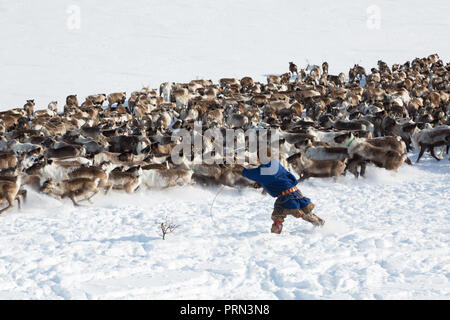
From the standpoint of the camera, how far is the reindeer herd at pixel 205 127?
32.8 ft

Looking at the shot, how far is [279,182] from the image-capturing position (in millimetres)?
7293

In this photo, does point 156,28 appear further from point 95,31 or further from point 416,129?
point 416,129

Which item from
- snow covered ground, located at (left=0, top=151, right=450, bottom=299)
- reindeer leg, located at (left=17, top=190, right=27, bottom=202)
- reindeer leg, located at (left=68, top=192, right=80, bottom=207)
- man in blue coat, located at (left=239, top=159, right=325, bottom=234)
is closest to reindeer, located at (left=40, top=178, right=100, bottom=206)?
reindeer leg, located at (left=68, top=192, right=80, bottom=207)

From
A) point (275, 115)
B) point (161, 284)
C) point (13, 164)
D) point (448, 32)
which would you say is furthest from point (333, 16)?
point (161, 284)

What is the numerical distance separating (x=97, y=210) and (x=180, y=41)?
35512mm

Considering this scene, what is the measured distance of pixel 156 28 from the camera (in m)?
47.8

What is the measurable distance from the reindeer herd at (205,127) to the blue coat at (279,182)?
2.79 metres

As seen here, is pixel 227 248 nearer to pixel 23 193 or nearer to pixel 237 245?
pixel 237 245

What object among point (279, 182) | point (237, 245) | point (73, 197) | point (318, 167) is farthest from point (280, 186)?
point (73, 197)

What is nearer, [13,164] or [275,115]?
[13,164]

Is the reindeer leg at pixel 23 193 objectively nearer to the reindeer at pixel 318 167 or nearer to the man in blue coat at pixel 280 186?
the man in blue coat at pixel 280 186

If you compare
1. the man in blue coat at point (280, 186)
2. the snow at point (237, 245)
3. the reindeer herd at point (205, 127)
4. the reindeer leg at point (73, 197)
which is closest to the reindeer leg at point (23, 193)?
the reindeer herd at point (205, 127)

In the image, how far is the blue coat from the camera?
726 centimetres

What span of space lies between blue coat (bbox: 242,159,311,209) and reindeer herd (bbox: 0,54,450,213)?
2.79 metres
